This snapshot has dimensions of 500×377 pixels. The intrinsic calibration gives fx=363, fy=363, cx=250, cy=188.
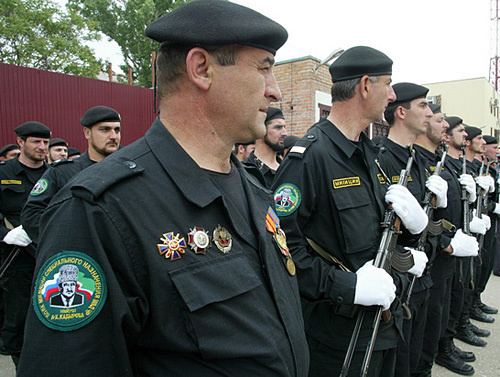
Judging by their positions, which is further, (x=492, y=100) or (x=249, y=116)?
(x=492, y=100)

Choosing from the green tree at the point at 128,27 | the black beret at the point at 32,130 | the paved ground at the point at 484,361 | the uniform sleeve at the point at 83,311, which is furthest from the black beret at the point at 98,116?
the green tree at the point at 128,27

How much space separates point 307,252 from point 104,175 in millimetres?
1352

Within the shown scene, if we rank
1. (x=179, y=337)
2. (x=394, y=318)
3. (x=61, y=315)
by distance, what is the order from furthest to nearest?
1. (x=394, y=318)
2. (x=179, y=337)
3. (x=61, y=315)

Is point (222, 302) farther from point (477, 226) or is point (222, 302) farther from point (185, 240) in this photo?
point (477, 226)

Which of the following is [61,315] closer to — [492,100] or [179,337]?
[179,337]

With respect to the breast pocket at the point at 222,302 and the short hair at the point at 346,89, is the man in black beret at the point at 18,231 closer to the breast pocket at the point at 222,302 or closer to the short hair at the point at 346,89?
the short hair at the point at 346,89

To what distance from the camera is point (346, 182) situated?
207 centimetres

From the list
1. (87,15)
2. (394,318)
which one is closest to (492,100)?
(87,15)

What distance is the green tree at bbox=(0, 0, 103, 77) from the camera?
634 inches

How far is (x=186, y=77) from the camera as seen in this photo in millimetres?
1159

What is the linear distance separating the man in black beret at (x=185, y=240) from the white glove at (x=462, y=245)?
290 cm

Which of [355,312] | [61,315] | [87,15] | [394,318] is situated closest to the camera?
[61,315]

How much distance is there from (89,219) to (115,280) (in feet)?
0.52

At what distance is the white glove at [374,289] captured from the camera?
74.2 inches
